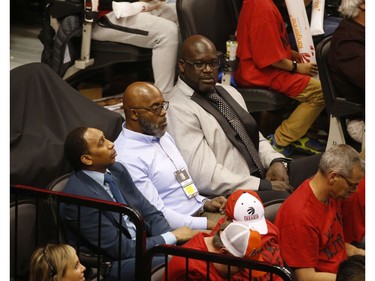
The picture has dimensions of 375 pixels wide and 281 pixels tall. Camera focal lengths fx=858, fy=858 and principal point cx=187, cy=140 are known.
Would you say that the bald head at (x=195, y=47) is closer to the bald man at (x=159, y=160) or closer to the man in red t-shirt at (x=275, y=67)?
the bald man at (x=159, y=160)

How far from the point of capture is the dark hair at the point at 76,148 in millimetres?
3646

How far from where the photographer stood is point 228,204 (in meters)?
3.43

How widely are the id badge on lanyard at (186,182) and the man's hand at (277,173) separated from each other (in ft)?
1.98

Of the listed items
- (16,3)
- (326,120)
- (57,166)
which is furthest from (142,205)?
(16,3)

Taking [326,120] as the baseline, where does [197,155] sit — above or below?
above

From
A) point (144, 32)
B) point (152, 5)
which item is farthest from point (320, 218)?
point (152, 5)

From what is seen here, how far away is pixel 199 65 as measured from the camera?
466 centimetres

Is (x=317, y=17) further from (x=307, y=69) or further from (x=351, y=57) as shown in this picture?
(x=351, y=57)

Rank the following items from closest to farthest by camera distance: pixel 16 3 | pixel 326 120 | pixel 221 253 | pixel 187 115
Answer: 1. pixel 221 253
2. pixel 187 115
3. pixel 326 120
4. pixel 16 3

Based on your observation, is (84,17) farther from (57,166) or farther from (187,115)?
(57,166)

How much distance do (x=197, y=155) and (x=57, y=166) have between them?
0.88 meters

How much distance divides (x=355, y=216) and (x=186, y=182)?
0.82m

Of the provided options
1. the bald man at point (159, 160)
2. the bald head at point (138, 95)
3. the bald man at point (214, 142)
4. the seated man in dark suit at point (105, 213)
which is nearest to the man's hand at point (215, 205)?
the bald man at point (159, 160)

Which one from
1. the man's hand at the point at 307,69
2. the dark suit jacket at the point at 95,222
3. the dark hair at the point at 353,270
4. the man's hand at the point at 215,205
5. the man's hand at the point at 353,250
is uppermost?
the dark hair at the point at 353,270
